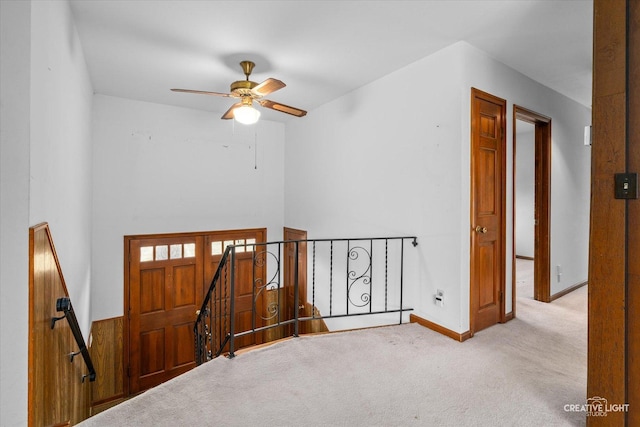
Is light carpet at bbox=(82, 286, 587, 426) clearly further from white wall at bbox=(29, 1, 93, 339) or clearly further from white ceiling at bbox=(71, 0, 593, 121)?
white ceiling at bbox=(71, 0, 593, 121)

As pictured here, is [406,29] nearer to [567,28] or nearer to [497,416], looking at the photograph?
[567,28]

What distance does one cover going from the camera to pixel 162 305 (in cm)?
457

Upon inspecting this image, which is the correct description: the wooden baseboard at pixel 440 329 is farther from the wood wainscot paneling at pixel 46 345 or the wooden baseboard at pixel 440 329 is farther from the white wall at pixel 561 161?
the wood wainscot paneling at pixel 46 345

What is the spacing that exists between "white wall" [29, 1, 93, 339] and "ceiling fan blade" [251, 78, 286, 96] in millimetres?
1323

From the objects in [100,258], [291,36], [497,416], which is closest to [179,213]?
[100,258]

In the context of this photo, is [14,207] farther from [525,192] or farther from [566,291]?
[525,192]

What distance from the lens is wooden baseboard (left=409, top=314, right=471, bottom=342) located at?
2645 mm

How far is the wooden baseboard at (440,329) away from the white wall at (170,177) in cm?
321

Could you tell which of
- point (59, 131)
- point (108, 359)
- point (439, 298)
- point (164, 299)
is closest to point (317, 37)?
point (59, 131)

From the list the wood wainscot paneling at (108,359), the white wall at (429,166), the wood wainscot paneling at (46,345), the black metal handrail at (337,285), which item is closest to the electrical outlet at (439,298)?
the white wall at (429,166)

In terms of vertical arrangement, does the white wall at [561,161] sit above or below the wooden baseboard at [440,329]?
above

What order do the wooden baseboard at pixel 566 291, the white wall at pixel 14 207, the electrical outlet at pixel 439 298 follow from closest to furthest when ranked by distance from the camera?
the white wall at pixel 14 207 → the electrical outlet at pixel 439 298 → the wooden baseboard at pixel 566 291

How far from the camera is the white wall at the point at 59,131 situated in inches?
58.6

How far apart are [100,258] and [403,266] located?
12.7 ft
